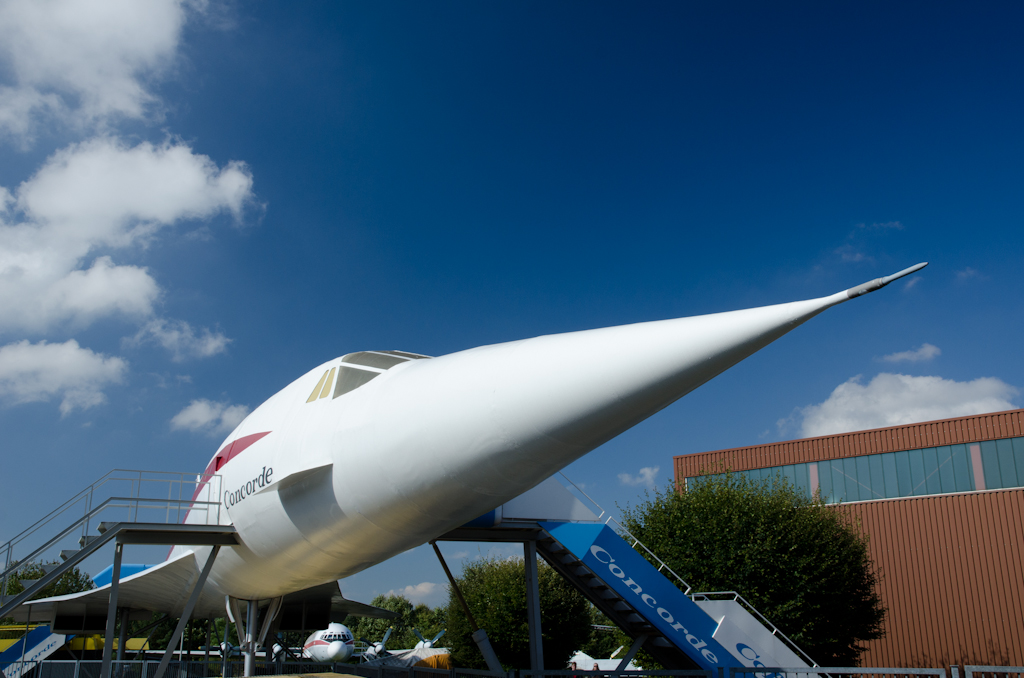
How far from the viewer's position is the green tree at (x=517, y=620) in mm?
27125

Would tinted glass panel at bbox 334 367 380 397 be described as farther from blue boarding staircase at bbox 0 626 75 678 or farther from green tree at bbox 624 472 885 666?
blue boarding staircase at bbox 0 626 75 678

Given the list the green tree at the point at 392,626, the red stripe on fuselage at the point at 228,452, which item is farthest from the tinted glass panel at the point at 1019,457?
the green tree at the point at 392,626

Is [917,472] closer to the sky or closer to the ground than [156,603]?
closer to the sky

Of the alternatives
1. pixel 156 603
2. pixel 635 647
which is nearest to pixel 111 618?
pixel 156 603

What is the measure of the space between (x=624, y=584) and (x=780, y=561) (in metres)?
9.28

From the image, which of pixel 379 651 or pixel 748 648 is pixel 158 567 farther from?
pixel 379 651

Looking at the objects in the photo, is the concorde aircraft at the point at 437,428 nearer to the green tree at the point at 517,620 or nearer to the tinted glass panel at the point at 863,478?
the green tree at the point at 517,620

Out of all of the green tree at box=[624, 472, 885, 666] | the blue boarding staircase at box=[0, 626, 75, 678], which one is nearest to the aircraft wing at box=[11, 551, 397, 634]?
the green tree at box=[624, 472, 885, 666]

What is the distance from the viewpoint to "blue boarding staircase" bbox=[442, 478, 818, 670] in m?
12.3

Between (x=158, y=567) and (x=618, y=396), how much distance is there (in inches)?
361

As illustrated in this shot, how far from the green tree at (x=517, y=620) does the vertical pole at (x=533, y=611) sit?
15.2 m

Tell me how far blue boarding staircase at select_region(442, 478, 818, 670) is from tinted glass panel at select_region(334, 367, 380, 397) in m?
6.12

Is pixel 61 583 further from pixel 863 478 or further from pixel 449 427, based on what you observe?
pixel 449 427

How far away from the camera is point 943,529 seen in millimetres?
27219
